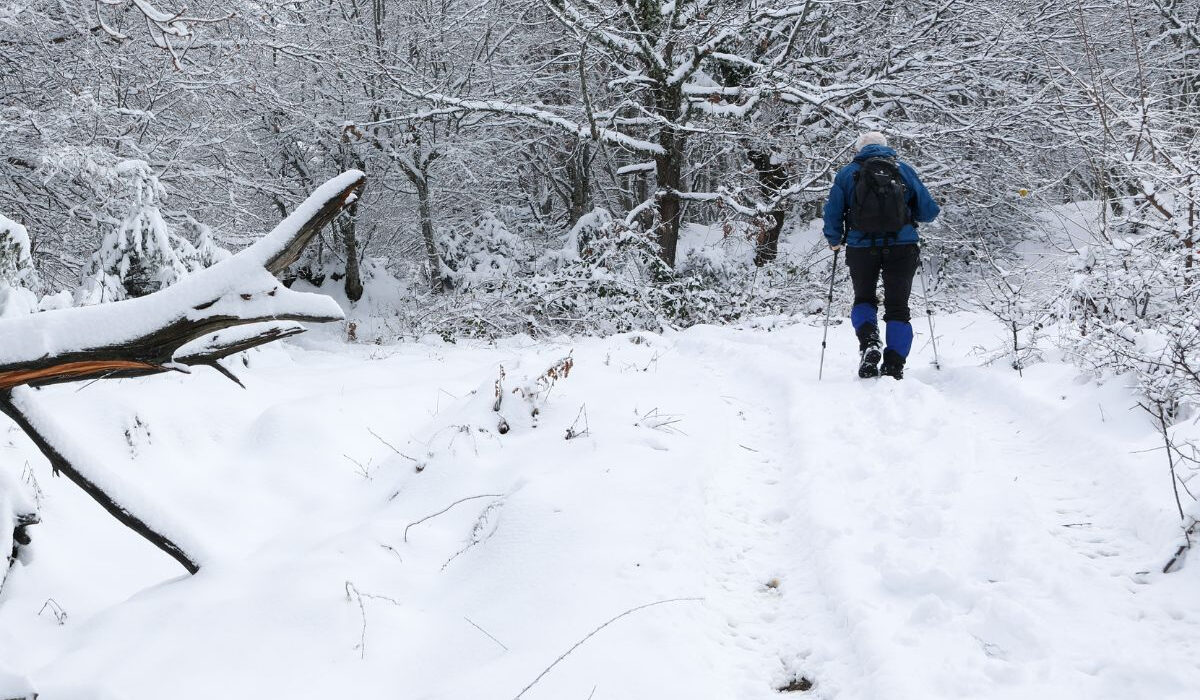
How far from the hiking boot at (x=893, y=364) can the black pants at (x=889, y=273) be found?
35cm

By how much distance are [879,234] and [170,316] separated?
569cm

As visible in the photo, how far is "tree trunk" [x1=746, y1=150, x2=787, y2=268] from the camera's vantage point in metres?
13.8

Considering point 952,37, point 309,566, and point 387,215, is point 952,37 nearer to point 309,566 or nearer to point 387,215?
point 309,566

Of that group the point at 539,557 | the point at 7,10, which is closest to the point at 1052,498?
the point at 539,557

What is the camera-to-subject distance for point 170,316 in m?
2.33

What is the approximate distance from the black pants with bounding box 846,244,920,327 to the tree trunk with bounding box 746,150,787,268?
702 centimetres

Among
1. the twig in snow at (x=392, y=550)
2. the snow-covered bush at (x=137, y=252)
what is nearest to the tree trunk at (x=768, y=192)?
the snow-covered bush at (x=137, y=252)

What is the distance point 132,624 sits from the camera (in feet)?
9.26

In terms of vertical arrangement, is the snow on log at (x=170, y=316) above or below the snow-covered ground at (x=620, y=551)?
above

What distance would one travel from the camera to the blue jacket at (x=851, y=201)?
638 centimetres

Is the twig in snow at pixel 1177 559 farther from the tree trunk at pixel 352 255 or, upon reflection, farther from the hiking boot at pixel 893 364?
the tree trunk at pixel 352 255

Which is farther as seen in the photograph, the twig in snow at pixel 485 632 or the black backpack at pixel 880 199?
the black backpack at pixel 880 199

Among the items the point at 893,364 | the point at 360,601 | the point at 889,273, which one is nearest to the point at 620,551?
the point at 360,601

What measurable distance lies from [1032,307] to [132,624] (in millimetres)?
6622
